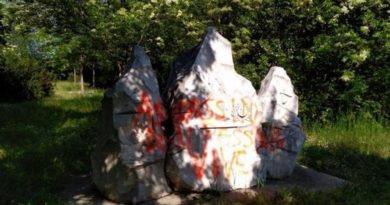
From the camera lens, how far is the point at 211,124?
8.13 m

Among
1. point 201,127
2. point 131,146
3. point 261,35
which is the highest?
point 261,35

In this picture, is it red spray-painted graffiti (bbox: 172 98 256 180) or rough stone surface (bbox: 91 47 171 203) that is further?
red spray-painted graffiti (bbox: 172 98 256 180)

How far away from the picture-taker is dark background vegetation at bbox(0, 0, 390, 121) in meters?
14.0


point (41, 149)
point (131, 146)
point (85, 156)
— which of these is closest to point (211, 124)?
point (131, 146)

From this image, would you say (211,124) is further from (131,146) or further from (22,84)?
(22,84)

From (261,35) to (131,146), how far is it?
926 cm

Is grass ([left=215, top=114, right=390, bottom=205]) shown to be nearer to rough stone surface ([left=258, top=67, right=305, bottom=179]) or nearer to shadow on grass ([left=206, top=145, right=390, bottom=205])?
shadow on grass ([left=206, top=145, right=390, bottom=205])

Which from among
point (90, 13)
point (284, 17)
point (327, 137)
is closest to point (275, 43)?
point (284, 17)

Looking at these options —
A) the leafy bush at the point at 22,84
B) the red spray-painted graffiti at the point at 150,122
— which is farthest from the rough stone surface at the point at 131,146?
the leafy bush at the point at 22,84

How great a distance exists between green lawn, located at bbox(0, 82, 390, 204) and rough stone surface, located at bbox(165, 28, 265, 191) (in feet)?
2.03

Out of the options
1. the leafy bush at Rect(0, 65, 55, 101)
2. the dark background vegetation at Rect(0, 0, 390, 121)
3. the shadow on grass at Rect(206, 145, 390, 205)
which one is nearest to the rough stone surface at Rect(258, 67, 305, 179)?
the shadow on grass at Rect(206, 145, 390, 205)

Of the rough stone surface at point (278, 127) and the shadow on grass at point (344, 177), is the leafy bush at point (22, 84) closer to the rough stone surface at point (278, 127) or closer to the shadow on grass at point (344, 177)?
the shadow on grass at point (344, 177)

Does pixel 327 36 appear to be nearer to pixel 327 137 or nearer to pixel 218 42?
pixel 327 137

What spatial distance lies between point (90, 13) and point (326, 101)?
7399mm
